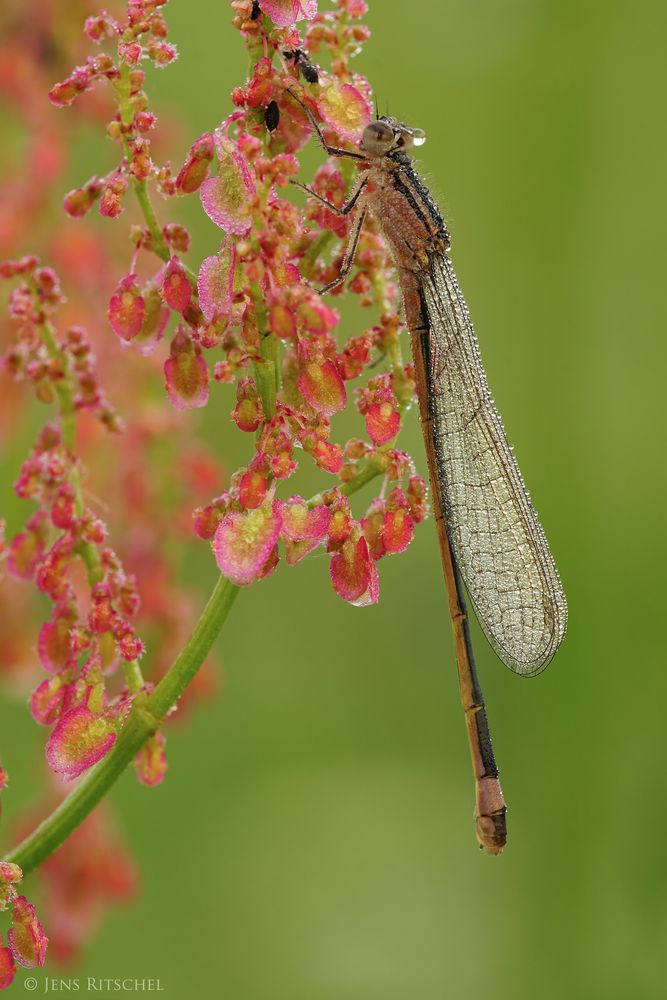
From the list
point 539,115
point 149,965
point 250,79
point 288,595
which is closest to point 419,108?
point 539,115

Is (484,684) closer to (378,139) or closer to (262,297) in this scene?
(378,139)

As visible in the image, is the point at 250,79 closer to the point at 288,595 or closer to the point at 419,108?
the point at 288,595

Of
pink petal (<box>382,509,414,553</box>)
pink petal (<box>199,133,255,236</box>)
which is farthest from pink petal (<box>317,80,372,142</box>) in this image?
pink petal (<box>382,509,414,553</box>)

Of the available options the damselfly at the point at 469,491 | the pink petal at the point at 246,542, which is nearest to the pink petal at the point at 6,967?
the pink petal at the point at 246,542

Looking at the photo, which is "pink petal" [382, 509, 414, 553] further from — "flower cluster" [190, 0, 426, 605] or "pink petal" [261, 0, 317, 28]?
"pink petal" [261, 0, 317, 28]

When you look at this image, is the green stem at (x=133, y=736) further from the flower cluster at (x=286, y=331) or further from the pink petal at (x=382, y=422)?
the pink petal at (x=382, y=422)

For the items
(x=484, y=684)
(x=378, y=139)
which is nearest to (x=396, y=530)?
(x=378, y=139)

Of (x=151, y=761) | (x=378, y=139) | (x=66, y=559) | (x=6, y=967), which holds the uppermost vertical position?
(x=378, y=139)
